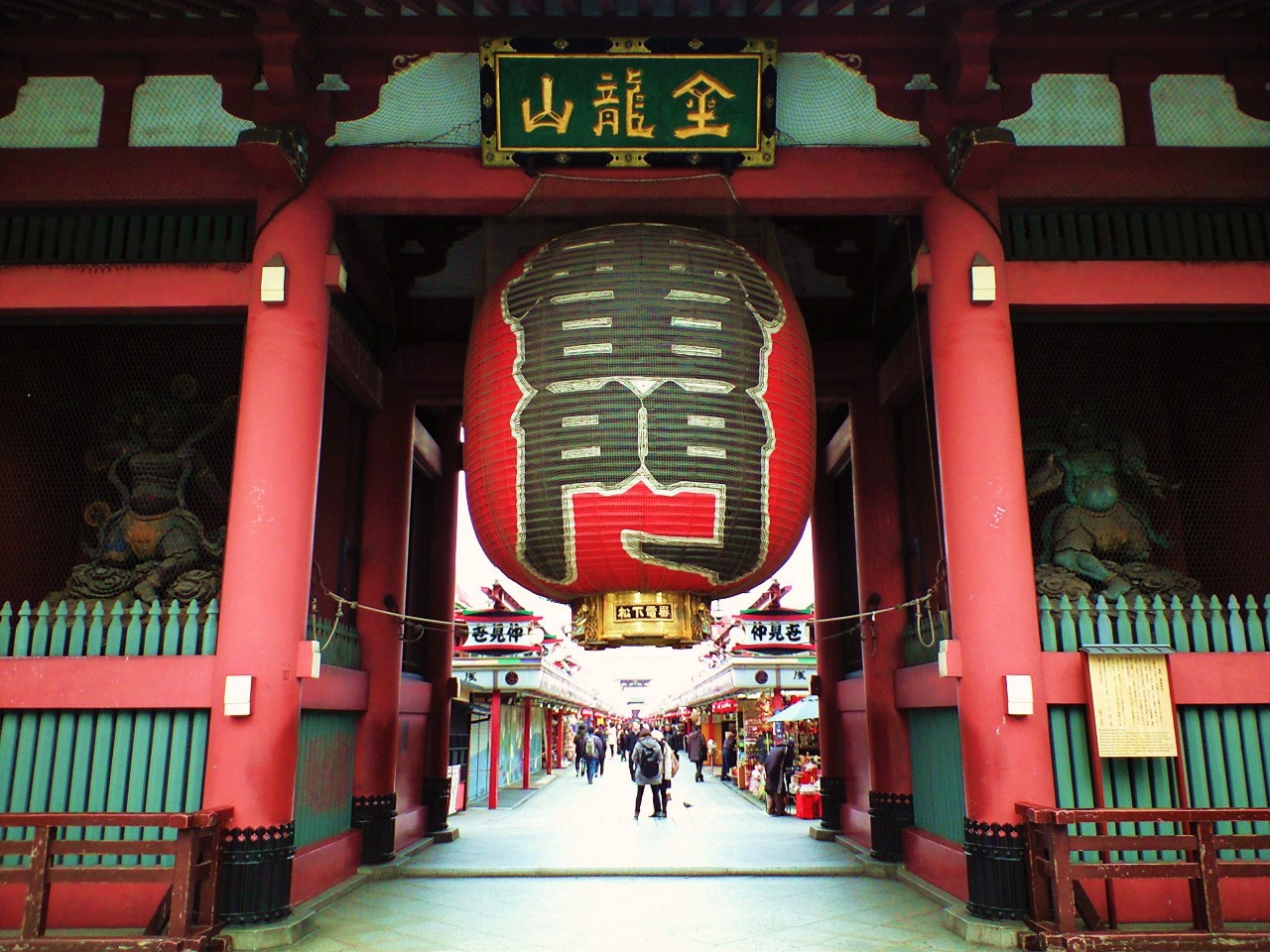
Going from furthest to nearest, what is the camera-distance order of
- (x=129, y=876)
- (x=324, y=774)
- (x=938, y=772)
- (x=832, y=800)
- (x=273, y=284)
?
1. (x=832, y=800)
2. (x=324, y=774)
3. (x=938, y=772)
4. (x=273, y=284)
5. (x=129, y=876)

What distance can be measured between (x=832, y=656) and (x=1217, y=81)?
8210mm

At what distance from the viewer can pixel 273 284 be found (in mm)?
7578

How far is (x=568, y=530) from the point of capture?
6.61m

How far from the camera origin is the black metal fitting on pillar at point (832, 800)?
12695 mm

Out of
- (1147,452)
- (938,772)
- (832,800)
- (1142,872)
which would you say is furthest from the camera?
(832,800)

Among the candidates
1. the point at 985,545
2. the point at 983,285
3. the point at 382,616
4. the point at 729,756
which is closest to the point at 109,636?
the point at 382,616

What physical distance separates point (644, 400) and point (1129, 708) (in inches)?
170

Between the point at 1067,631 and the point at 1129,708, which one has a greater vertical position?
the point at 1067,631

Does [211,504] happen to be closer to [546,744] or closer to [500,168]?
[500,168]

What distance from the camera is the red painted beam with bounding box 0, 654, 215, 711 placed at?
22.7 ft

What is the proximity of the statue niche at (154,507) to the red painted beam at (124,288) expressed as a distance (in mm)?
1529

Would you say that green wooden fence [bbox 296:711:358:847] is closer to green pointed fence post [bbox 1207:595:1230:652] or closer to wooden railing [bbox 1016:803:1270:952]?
wooden railing [bbox 1016:803:1270:952]

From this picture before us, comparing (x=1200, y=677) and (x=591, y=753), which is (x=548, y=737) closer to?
(x=591, y=753)

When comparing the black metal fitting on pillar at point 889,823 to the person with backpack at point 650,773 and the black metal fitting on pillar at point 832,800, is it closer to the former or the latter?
the black metal fitting on pillar at point 832,800
